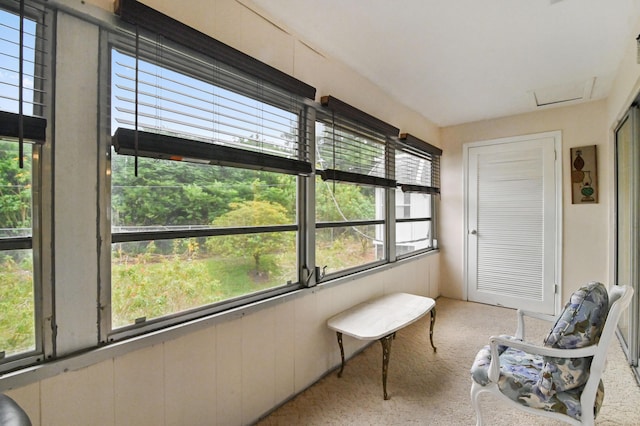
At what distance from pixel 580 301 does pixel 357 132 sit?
1.89 meters

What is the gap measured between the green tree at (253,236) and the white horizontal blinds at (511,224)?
3002mm

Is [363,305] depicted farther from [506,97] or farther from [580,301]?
[506,97]

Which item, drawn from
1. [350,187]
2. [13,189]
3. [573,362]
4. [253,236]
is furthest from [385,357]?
[13,189]

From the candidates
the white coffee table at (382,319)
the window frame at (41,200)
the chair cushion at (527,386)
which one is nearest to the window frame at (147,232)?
the window frame at (41,200)

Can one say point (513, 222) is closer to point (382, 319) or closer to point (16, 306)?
point (382, 319)

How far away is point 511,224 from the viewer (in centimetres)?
369

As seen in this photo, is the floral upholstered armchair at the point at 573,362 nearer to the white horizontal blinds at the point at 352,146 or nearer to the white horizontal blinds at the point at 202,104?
the white horizontal blinds at the point at 352,146

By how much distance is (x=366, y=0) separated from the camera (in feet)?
5.47

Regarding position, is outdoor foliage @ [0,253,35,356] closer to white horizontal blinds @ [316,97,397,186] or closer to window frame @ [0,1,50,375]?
window frame @ [0,1,50,375]

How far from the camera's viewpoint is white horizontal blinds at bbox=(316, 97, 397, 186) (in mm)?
2262

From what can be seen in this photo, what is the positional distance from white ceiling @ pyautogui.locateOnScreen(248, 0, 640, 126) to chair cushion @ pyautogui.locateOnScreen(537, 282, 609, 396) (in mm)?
1625

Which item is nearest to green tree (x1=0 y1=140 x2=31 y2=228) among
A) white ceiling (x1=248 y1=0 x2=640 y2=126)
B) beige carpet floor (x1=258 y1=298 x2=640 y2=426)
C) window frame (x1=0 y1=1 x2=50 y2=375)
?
window frame (x1=0 y1=1 x2=50 y2=375)

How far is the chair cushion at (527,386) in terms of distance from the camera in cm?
136

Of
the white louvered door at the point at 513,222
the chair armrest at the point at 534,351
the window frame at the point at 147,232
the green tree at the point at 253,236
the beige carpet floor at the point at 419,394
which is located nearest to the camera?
the window frame at the point at 147,232
